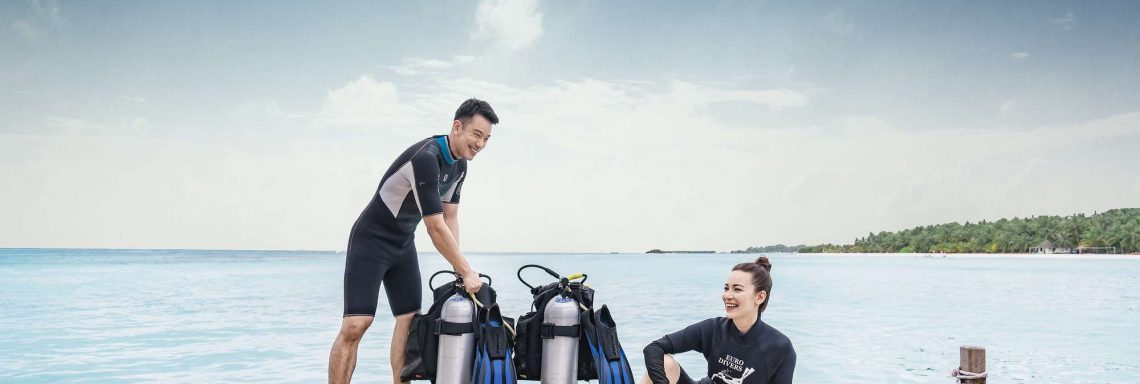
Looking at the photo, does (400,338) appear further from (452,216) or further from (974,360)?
(974,360)

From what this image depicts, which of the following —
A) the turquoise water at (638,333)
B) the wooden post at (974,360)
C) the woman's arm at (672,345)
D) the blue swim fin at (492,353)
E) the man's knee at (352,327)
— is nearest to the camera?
the woman's arm at (672,345)

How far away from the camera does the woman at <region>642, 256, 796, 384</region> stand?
2842mm

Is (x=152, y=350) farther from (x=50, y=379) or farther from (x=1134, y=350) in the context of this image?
(x=1134, y=350)

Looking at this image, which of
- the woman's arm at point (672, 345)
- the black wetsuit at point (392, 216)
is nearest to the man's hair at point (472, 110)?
the black wetsuit at point (392, 216)

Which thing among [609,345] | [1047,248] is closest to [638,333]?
[609,345]

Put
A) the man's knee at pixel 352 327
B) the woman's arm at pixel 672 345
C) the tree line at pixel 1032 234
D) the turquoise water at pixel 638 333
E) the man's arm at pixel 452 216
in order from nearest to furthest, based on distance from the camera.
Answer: the woman's arm at pixel 672 345 < the man's knee at pixel 352 327 < the man's arm at pixel 452 216 < the turquoise water at pixel 638 333 < the tree line at pixel 1032 234

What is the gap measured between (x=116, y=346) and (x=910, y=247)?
98895 mm

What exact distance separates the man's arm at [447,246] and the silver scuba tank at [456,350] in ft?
0.30

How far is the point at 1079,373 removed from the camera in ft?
24.3

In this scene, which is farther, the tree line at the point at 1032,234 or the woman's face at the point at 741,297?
the tree line at the point at 1032,234

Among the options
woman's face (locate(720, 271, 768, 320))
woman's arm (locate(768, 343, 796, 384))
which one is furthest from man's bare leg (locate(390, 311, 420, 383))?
woman's arm (locate(768, 343, 796, 384))

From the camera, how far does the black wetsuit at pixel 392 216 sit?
317 cm

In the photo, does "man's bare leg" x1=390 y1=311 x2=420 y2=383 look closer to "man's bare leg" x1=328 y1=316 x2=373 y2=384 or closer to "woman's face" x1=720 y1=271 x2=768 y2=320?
"man's bare leg" x1=328 y1=316 x2=373 y2=384

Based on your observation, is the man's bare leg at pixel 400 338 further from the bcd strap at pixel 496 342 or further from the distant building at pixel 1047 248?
the distant building at pixel 1047 248
